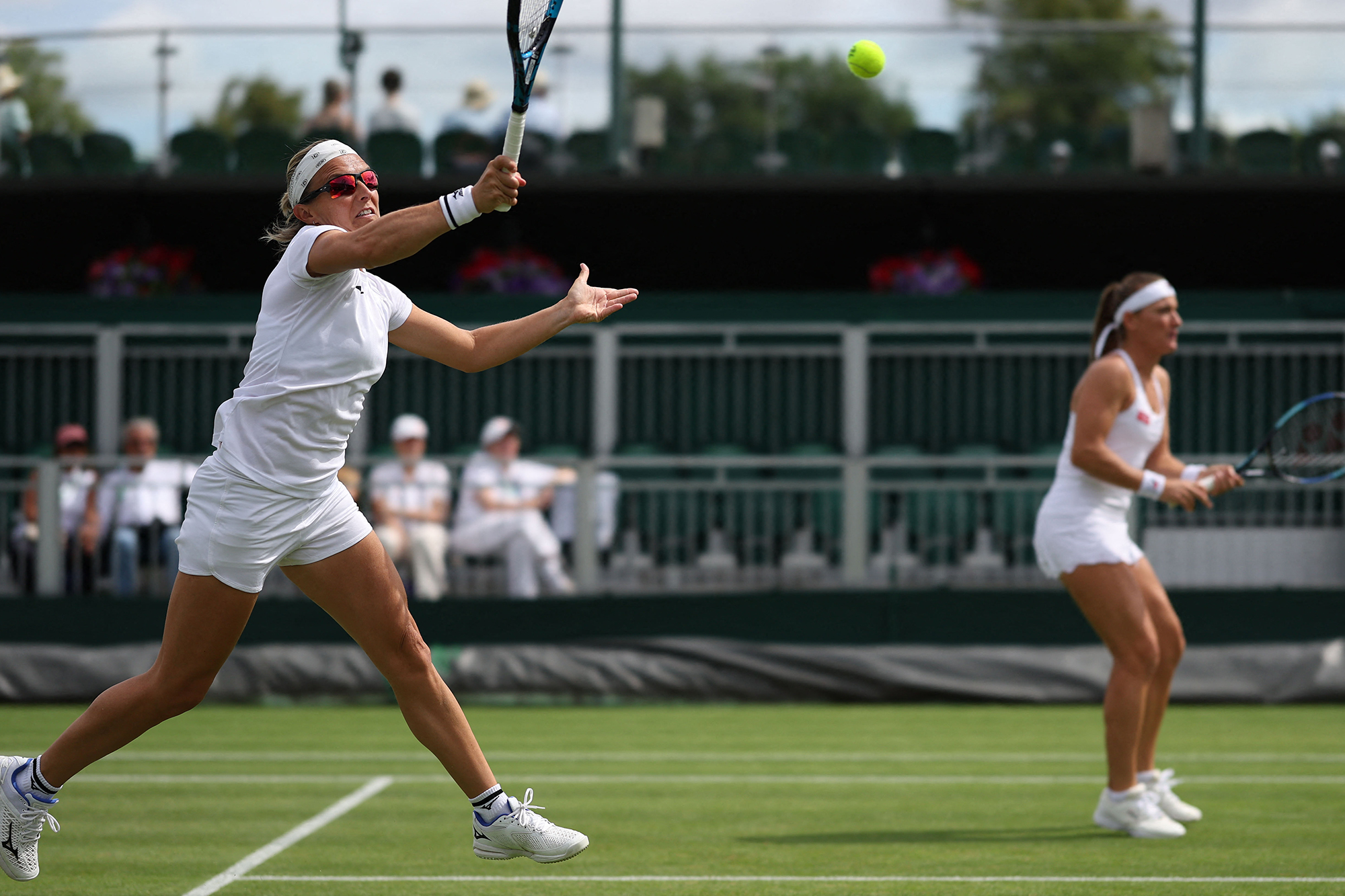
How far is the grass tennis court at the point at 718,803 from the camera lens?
5.20 metres

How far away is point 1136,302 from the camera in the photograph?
6199mm

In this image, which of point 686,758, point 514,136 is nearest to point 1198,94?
point 686,758

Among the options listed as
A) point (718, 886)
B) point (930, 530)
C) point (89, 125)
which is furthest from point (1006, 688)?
point (89, 125)

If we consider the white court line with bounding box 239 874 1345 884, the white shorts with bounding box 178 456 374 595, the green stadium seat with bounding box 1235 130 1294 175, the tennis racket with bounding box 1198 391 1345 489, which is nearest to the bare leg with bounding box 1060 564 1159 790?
the tennis racket with bounding box 1198 391 1345 489

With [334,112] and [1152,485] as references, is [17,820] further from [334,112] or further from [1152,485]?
[334,112]

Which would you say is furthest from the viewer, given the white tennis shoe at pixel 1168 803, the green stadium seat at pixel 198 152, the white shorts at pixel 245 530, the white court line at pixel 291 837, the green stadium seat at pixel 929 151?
the green stadium seat at pixel 929 151

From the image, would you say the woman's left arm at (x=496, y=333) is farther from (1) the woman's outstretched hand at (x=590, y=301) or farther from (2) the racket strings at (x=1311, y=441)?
(2) the racket strings at (x=1311, y=441)

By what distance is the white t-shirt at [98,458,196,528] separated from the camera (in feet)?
37.9

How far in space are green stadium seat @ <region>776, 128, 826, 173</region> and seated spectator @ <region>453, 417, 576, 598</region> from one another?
7.01 m

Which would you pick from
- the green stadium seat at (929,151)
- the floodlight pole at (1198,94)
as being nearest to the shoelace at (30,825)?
the green stadium seat at (929,151)

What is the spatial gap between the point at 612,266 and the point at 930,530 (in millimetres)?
7763

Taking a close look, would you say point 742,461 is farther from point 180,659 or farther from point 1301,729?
point 180,659

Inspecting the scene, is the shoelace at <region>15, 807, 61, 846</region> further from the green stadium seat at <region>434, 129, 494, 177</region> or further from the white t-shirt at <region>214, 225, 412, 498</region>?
the green stadium seat at <region>434, 129, 494, 177</region>

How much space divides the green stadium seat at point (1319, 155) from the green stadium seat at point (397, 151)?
30.9ft
